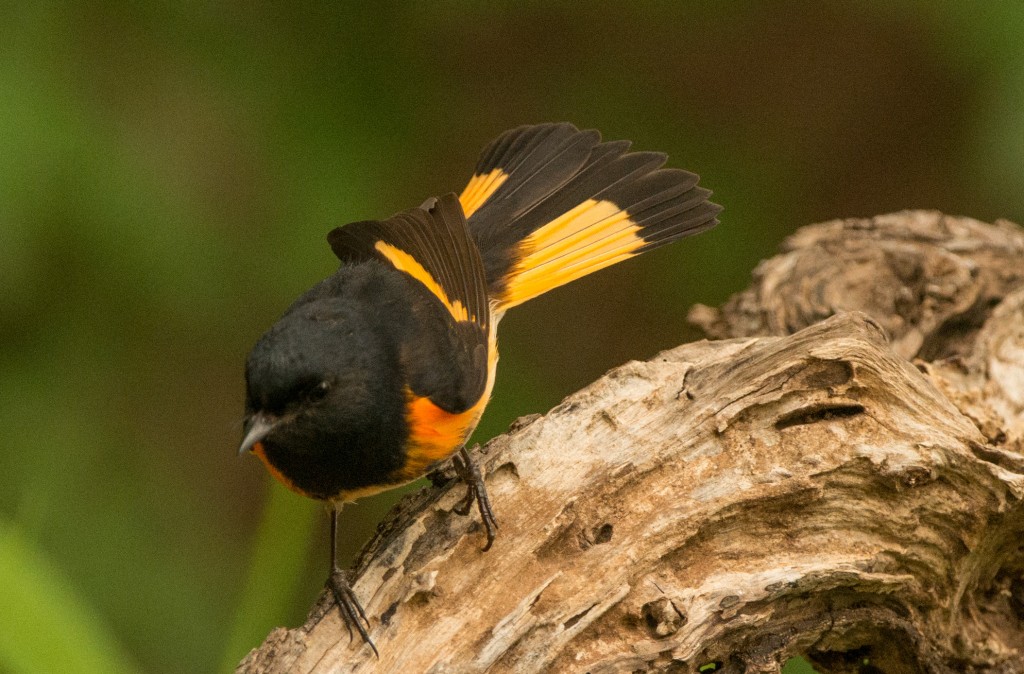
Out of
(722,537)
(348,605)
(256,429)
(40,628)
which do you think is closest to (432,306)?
(256,429)

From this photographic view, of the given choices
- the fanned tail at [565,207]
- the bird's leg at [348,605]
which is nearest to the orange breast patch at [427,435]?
the bird's leg at [348,605]

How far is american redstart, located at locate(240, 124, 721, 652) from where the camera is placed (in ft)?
8.66

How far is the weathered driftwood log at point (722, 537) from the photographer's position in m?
2.61

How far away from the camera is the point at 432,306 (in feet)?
10.0

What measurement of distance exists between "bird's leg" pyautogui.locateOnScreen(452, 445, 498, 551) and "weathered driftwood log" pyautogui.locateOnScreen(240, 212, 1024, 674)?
3 cm

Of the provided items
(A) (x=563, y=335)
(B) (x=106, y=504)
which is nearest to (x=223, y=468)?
(B) (x=106, y=504)

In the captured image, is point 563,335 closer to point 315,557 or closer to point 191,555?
point 315,557

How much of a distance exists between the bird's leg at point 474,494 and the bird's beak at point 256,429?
0.56 meters

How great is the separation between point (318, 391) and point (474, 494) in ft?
1.76

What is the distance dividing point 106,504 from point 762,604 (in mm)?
2328

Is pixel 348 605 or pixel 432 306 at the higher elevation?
pixel 432 306

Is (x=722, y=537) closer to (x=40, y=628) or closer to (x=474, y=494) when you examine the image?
(x=474, y=494)

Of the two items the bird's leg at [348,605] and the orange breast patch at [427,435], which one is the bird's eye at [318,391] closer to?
the orange breast patch at [427,435]

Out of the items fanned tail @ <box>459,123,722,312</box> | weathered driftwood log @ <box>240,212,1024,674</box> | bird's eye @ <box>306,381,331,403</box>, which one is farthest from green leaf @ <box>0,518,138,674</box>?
fanned tail @ <box>459,123,722,312</box>
